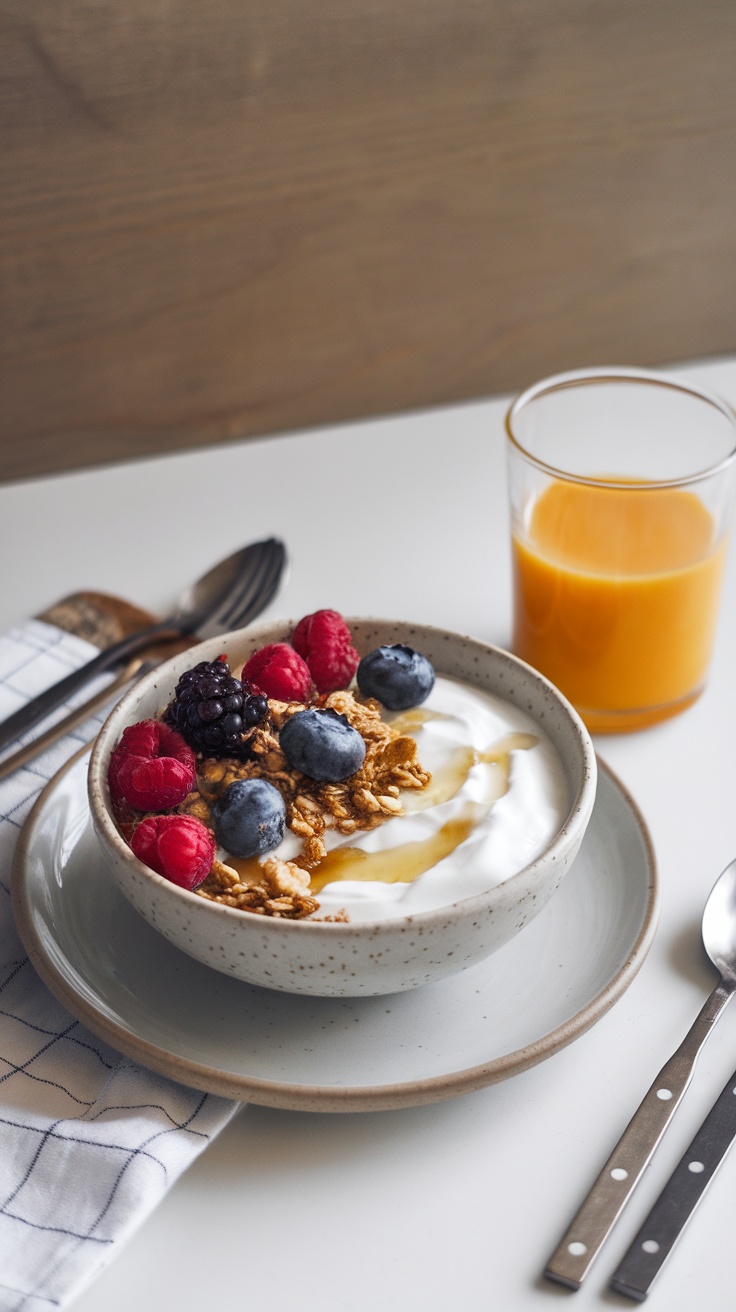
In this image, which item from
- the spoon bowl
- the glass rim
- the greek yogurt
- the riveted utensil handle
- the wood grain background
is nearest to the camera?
the riveted utensil handle

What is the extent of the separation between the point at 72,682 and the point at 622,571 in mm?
539

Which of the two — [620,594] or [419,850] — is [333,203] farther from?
[419,850]

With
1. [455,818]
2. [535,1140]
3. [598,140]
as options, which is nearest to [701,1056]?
[535,1140]

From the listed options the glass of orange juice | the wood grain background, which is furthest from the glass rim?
the wood grain background

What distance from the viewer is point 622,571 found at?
1171 mm

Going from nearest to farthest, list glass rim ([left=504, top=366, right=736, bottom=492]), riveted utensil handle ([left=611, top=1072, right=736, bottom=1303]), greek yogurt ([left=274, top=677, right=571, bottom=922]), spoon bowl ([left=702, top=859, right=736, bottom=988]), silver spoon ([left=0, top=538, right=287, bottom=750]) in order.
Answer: riveted utensil handle ([left=611, top=1072, right=736, bottom=1303])
greek yogurt ([left=274, top=677, right=571, bottom=922])
spoon bowl ([left=702, top=859, right=736, bottom=988])
glass rim ([left=504, top=366, right=736, bottom=492])
silver spoon ([left=0, top=538, right=287, bottom=750])

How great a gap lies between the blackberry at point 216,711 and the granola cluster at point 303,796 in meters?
0.01

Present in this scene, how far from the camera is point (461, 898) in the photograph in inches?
32.2

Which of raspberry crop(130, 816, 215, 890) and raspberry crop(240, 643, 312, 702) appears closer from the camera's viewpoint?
raspberry crop(130, 816, 215, 890)

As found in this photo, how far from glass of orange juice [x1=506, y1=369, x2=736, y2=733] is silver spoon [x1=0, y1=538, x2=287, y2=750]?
0.30m

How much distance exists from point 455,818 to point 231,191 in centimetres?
108

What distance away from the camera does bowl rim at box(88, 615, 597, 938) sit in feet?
2.55

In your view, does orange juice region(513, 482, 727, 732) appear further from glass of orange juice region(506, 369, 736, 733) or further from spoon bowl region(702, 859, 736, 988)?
spoon bowl region(702, 859, 736, 988)

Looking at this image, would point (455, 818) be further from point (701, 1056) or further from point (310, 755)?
point (701, 1056)
